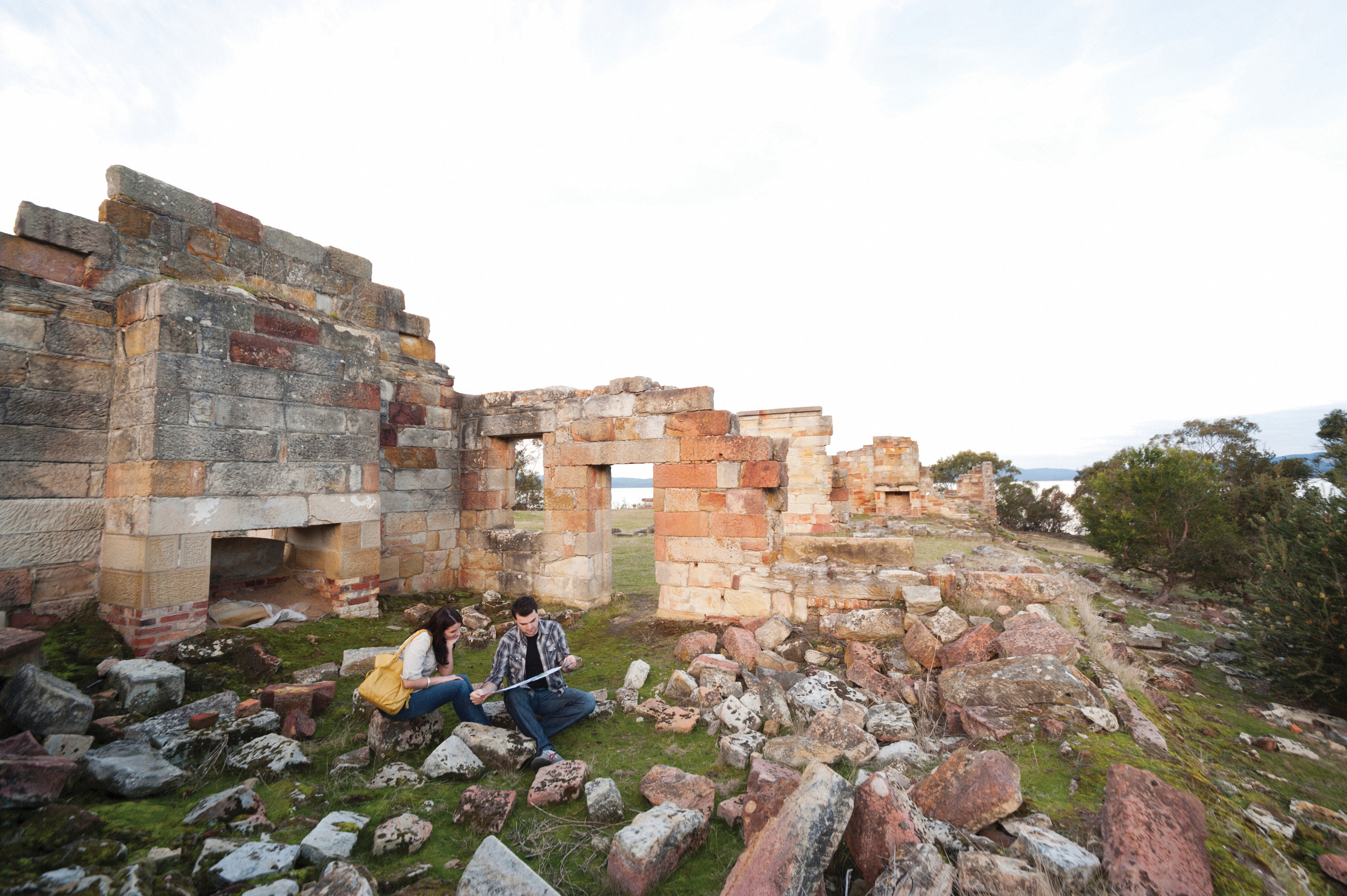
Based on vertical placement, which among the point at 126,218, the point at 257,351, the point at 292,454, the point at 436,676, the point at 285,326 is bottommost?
the point at 436,676

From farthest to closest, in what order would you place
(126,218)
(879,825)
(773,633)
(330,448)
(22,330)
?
(330,448), (773,633), (126,218), (22,330), (879,825)

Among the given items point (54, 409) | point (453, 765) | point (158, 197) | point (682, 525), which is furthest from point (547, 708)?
point (158, 197)

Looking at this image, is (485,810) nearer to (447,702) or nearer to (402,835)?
(402,835)

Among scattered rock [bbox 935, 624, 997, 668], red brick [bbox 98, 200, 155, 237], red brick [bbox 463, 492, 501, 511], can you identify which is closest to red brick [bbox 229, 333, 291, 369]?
red brick [bbox 98, 200, 155, 237]

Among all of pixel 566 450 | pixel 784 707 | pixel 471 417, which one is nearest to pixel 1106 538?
pixel 784 707

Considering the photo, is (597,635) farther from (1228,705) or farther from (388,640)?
(1228,705)

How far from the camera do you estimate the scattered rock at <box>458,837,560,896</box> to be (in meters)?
2.29

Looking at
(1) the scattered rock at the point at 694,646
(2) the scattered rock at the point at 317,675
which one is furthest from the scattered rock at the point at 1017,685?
(2) the scattered rock at the point at 317,675

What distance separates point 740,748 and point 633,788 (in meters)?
0.77

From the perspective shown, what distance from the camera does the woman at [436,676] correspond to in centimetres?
390

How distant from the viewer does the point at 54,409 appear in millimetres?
5148

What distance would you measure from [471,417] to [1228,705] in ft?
31.8

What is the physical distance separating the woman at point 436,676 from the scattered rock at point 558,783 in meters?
0.99

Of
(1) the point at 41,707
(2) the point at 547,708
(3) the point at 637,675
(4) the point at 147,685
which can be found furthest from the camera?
(3) the point at 637,675
